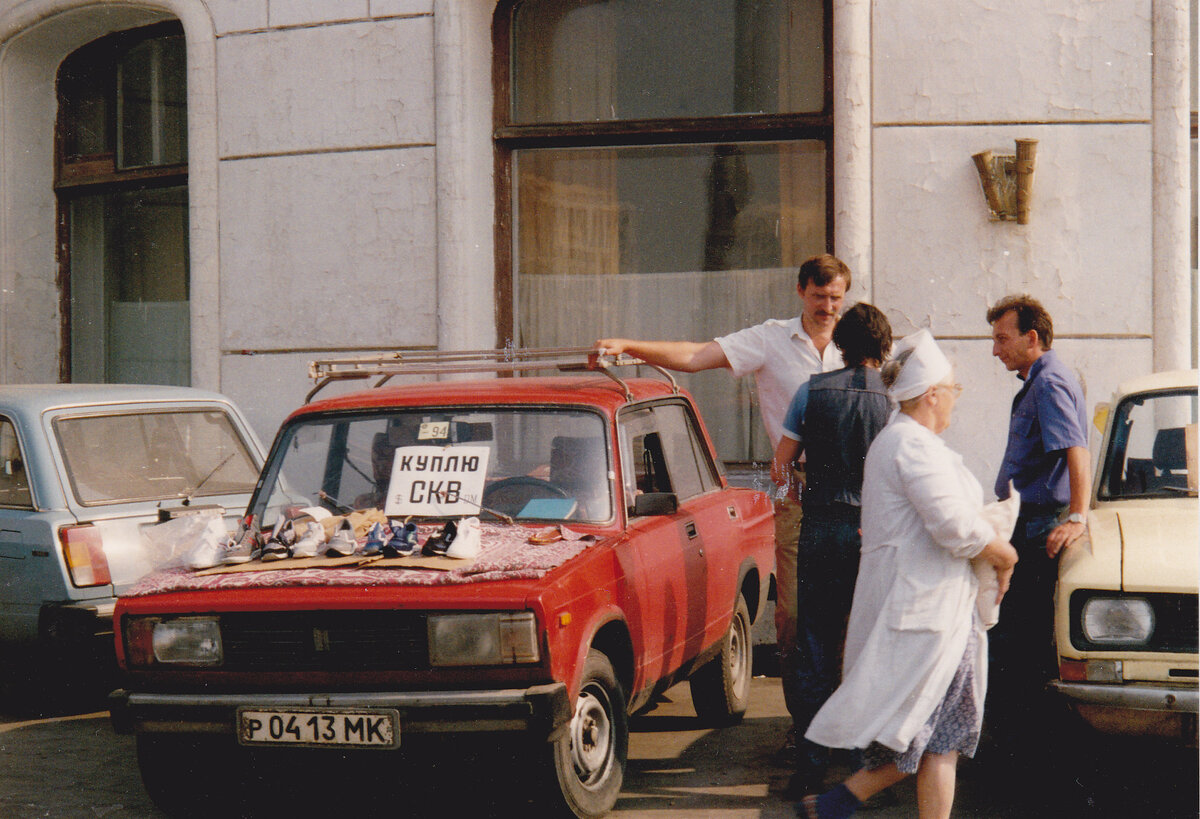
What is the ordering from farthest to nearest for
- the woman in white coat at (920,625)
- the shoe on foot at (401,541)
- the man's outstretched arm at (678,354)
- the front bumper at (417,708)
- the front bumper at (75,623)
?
the front bumper at (75,623)
the man's outstretched arm at (678,354)
the shoe on foot at (401,541)
the front bumper at (417,708)
the woman in white coat at (920,625)

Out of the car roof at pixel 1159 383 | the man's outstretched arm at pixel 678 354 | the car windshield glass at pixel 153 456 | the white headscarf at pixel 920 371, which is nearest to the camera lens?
the white headscarf at pixel 920 371

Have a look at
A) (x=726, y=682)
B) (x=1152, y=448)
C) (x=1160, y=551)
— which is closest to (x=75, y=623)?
(x=726, y=682)

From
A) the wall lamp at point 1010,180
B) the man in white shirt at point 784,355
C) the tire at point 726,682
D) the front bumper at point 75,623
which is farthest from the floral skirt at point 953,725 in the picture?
the wall lamp at point 1010,180

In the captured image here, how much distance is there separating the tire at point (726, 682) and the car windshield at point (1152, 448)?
6.04 ft

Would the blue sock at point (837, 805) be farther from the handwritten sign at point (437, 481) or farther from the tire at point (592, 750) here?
the handwritten sign at point (437, 481)

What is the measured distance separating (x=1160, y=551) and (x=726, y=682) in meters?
2.26

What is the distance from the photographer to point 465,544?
4.58m

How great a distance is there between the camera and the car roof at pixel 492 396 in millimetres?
5344

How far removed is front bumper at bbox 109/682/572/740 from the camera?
4184 mm

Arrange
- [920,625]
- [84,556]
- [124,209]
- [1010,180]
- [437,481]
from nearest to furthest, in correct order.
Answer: [920,625] → [437,481] → [84,556] → [1010,180] → [124,209]

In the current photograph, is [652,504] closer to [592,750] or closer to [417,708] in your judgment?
[592,750]

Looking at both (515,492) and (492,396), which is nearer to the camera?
(515,492)

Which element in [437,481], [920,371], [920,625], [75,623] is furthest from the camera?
[75,623]

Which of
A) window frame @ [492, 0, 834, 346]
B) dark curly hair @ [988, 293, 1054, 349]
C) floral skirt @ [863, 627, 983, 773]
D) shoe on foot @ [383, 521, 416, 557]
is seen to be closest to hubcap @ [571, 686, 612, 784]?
shoe on foot @ [383, 521, 416, 557]
